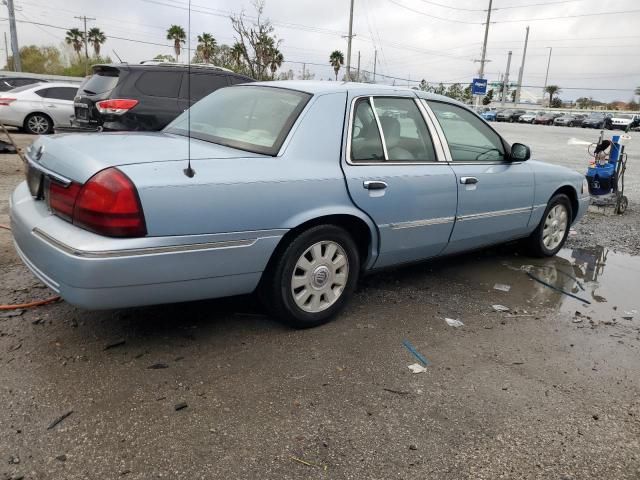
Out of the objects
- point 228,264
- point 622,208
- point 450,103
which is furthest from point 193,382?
point 622,208

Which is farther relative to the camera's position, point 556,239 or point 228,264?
point 556,239

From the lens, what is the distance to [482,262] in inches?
218

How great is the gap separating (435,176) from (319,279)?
1.26m

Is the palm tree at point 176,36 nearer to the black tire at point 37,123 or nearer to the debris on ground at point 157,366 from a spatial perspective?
the black tire at point 37,123

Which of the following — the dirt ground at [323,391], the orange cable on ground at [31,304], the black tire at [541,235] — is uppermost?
the black tire at [541,235]

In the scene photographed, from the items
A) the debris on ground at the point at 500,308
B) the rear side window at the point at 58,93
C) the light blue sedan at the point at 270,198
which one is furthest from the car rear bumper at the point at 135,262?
the rear side window at the point at 58,93

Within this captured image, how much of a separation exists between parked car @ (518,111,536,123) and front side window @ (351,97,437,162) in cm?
5796

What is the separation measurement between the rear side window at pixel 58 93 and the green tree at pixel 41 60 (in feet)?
151

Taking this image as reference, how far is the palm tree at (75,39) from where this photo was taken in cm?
6012

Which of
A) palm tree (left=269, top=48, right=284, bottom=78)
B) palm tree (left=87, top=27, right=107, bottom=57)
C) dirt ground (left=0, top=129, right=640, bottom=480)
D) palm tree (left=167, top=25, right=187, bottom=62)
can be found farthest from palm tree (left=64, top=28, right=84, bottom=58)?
dirt ground (left=0, top=129, right=640, bottom=480)

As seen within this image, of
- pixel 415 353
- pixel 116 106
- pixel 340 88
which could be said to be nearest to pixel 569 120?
pixel 116 106

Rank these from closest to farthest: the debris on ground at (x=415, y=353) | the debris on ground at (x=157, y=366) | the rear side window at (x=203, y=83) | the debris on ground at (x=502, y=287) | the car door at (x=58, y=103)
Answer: the debris on ground at (x=157, y=366)
the debris on ground at (x=415, y=353)
the debris on ground at (x=502, y=287)
the rear side window at (x=203, y=83)
the car door at (x=58, y=103)

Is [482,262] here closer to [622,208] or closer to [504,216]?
[504,216]

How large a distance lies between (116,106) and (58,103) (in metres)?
7.24
